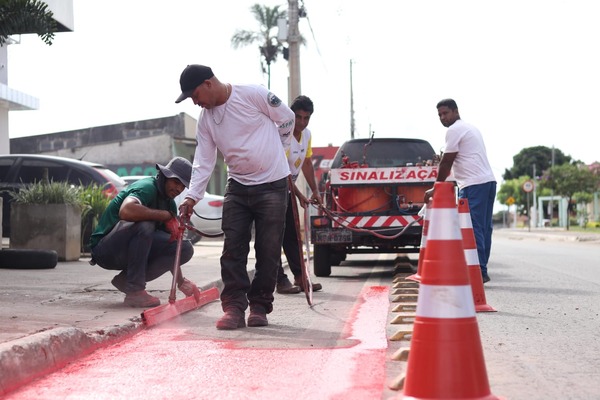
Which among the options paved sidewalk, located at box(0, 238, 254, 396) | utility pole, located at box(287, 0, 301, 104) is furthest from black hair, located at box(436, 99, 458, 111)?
utility pole, located at box(287, 0, 301, 104)

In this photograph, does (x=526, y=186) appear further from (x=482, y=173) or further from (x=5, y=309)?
(x=5, y=309)

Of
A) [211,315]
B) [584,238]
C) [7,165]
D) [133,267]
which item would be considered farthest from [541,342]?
[584,238]

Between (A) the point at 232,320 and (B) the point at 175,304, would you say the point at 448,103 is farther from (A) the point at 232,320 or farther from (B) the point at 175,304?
(A) the point at 232,320

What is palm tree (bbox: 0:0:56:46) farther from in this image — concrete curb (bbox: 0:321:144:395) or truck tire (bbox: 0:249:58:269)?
concrete curb (bbox: 0:321:144:395)

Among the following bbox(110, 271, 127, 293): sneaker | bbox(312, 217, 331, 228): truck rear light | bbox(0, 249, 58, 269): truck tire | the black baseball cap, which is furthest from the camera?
bbox(312, 217, 331, 228): truck rear light

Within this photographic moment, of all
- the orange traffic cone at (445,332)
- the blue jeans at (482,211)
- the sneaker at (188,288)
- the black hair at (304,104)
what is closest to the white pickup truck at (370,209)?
the blue jeans at (482,211)

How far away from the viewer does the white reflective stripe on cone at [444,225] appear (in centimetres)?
397

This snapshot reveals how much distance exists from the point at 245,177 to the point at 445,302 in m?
3.13

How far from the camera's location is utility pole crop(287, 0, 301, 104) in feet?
76.3

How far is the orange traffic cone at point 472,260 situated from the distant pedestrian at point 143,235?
7.46 ft

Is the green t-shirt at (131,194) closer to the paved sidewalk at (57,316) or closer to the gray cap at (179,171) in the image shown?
the gray cap at (179,171)

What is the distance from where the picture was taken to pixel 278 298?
347 inches

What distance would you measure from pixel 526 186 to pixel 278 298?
137ft

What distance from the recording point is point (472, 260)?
7.43 meters
